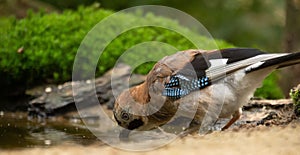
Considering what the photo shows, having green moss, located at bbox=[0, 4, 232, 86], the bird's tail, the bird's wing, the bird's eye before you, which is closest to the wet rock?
green moss, located at bbox=[0, 4, 232, 86]

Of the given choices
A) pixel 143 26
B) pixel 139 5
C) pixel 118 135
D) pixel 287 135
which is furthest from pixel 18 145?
pixel 139 5

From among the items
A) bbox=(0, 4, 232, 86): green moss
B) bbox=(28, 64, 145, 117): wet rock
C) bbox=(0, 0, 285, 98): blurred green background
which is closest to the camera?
bbox=(28, 64, 145, 117): wet rock

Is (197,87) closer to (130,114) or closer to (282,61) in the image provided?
(130,114)

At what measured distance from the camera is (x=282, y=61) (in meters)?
5.81

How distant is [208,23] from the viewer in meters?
13.2

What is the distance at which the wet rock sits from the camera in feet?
27.7

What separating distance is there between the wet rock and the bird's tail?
2749 millimetres

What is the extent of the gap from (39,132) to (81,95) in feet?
3.68

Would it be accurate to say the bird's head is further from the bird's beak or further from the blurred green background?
the blurred green background

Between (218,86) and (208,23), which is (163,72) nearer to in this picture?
(218,86)

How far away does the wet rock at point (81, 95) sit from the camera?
844 cm

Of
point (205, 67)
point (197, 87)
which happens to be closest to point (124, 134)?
point (197, 87)

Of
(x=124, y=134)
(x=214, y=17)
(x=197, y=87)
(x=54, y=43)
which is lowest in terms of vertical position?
(x=124, y=134)

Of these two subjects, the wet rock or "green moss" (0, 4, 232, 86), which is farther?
"green moss" (0, 4, 232, 86)
